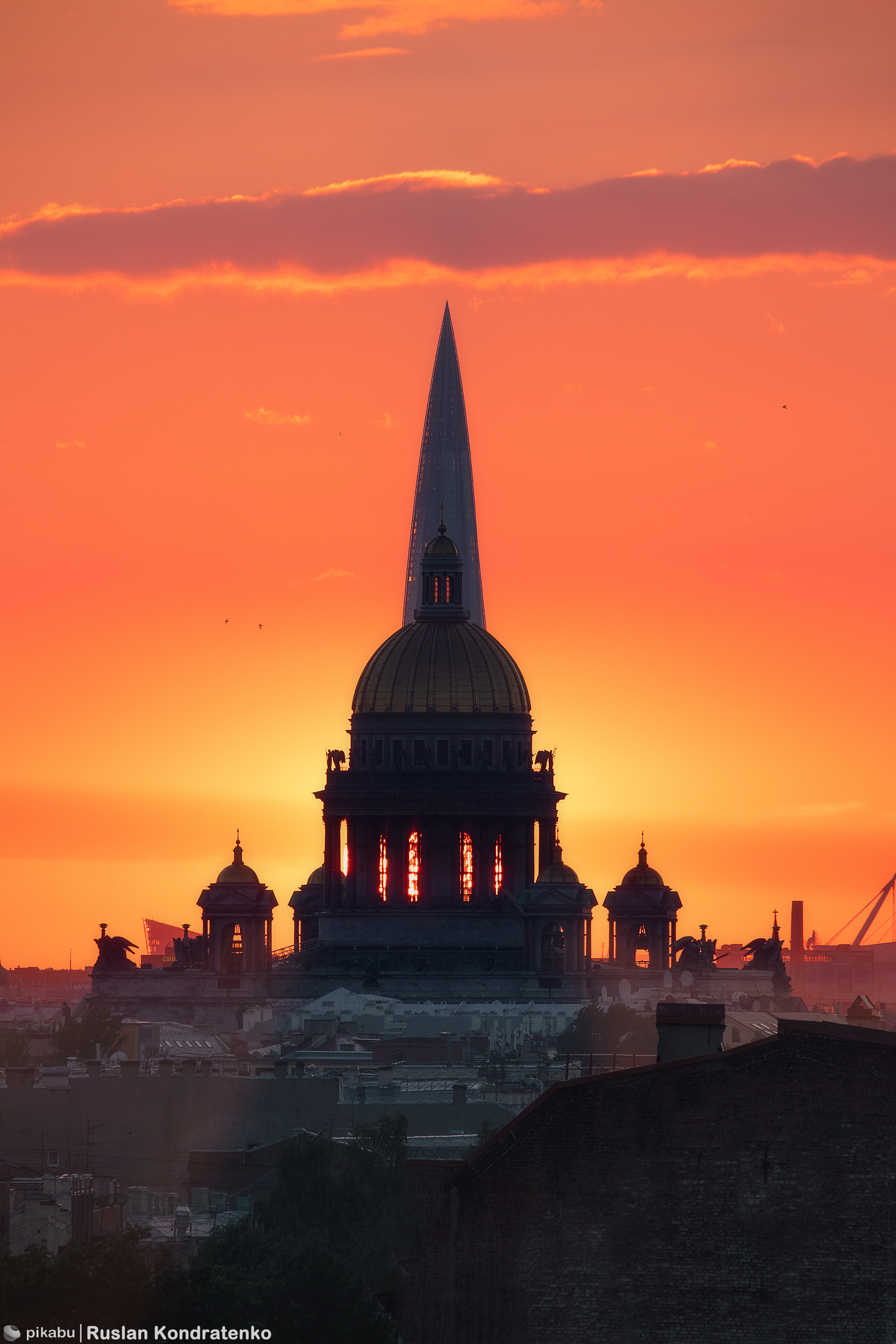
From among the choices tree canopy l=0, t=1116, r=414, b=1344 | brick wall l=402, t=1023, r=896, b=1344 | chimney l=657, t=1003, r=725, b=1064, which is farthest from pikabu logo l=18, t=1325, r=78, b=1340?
chimney l=657, t=1003, r=725, b=1064

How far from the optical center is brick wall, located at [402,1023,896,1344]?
273 ft

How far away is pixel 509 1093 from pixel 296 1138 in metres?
34.6

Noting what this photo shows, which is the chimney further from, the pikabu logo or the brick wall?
the pikabu logo

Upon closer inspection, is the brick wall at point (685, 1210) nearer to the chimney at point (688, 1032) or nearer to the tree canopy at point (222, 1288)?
the tree canopy at point (222, 1288)

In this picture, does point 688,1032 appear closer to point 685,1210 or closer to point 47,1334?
point 685,1210

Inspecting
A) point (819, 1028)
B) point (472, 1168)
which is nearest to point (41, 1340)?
point (472, 1168)

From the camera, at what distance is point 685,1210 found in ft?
275

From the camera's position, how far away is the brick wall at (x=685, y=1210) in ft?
273

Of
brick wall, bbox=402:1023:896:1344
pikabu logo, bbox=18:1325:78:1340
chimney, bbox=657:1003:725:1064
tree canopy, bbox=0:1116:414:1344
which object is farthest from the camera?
chimney, bbox=657:1003:725:1064

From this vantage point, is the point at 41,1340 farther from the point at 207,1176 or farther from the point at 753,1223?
the point at 207,1176

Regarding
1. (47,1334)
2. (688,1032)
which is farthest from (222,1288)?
(688,1032)

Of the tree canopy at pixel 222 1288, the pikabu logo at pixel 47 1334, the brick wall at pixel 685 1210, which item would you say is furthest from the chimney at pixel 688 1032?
the pikabu logo at pixel 47 1334

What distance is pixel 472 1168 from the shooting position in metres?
84.1

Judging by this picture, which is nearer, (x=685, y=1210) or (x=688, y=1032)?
(x=685, y=1210)
